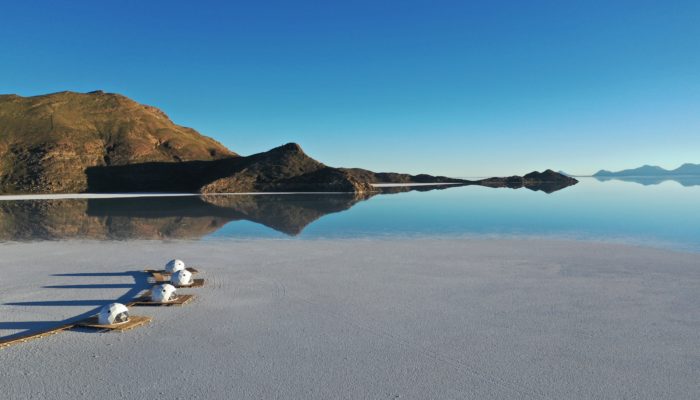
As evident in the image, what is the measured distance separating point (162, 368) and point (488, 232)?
20.7 metres

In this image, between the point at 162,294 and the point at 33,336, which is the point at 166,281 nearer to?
the point at 162,294

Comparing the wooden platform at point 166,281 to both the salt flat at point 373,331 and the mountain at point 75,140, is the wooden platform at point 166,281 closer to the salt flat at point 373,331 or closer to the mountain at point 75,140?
the salt flat at point 373,331

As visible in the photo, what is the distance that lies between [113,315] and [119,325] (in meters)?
0.30

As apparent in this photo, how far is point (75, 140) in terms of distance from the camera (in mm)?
109062

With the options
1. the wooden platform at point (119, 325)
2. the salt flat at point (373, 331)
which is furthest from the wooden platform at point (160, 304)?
the wooden platform at point (119, 325)

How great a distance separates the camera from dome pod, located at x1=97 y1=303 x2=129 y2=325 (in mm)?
9414

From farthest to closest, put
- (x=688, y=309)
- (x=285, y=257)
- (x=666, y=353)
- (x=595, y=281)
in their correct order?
(x=285, y=257) → (x=595, y=281) → (x=688, y=309) → (x=666, y=353)

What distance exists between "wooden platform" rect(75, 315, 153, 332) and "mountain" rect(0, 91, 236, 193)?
9691cm

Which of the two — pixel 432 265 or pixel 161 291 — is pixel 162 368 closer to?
pixel 161 291

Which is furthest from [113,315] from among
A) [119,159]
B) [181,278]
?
[119,159]

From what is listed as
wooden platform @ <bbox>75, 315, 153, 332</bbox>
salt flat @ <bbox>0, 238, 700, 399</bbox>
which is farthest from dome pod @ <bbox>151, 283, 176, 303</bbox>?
wooden platform @ <bbox>75, 315, 153, 332</bbox>

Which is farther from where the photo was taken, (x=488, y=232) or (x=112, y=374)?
(x=488, y=232)

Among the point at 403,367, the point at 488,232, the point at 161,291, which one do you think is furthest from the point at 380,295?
the point at 488,232

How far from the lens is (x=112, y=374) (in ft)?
23.8
